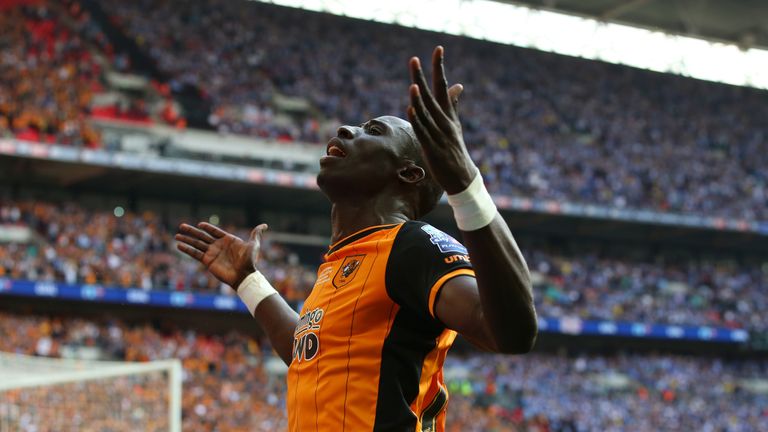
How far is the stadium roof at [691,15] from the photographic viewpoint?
36375 millimetres

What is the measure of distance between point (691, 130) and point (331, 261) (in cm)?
3721

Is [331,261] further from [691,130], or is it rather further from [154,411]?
[691,130]

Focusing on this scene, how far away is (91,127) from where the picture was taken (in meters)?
25.6

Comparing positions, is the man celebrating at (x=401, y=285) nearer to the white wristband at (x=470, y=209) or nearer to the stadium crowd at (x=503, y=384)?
the white wristband at (x=470, y=209)

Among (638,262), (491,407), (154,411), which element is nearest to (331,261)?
(154,411)

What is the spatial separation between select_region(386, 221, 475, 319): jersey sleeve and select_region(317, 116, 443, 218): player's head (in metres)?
0.33

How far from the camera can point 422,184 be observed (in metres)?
3.15

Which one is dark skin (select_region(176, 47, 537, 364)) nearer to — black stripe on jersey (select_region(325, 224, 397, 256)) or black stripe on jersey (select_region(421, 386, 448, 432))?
black stripe on jersey (select_region(325, 224, 397, 256))

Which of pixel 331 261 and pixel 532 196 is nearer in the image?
pixel 331 261

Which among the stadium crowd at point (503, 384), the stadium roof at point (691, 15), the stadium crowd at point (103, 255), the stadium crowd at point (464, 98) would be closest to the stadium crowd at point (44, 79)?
the stadium crowd at point (464, 98)

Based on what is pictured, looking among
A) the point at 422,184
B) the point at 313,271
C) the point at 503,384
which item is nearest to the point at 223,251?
the point at 422,184

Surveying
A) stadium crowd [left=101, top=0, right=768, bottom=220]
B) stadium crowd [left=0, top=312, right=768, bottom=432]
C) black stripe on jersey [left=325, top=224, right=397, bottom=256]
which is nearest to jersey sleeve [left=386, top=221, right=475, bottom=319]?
black stripe on jersey [left=325, top=224, right=397, bottom=256]

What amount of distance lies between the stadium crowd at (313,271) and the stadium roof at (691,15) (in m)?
9.04

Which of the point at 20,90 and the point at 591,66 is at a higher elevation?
the point at 591,66
